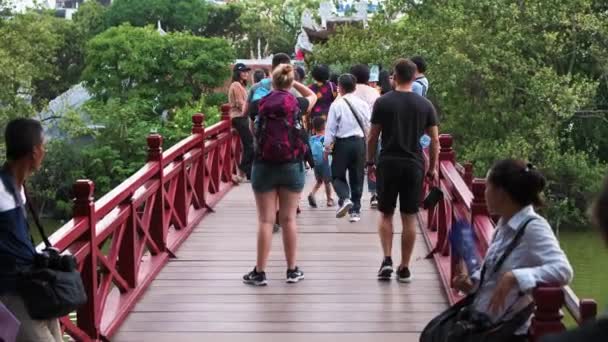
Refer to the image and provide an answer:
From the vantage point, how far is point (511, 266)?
150 inches

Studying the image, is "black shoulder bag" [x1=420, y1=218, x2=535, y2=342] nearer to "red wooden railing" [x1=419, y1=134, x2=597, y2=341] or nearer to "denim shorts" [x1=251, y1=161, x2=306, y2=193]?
"red wooden railing" [x1=419, y1=134, x2=597, y2=341]

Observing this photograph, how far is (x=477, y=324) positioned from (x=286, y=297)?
130 inches

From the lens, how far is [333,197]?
1177 centimetres

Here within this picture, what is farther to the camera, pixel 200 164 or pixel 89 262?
pixel 200 164

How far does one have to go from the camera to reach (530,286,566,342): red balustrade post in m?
3.41

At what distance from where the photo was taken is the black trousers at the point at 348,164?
9141 millimetres

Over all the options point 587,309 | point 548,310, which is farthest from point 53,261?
point 587,309

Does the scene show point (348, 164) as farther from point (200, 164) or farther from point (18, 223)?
point (18, 223)

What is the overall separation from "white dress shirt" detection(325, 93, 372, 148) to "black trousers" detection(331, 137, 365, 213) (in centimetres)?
7

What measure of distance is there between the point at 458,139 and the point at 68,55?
26.2 m

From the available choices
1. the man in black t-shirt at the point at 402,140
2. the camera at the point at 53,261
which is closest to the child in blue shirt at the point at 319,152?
the man in black t-shirt at the point at 402,140

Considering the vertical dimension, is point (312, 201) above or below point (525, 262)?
below

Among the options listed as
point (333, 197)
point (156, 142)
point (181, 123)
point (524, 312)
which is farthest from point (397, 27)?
point (524, 312)

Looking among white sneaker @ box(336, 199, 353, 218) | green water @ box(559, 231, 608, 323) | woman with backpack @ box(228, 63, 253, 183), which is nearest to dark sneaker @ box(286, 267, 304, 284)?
white sneaker @ box(336, 199, 353, 218)
